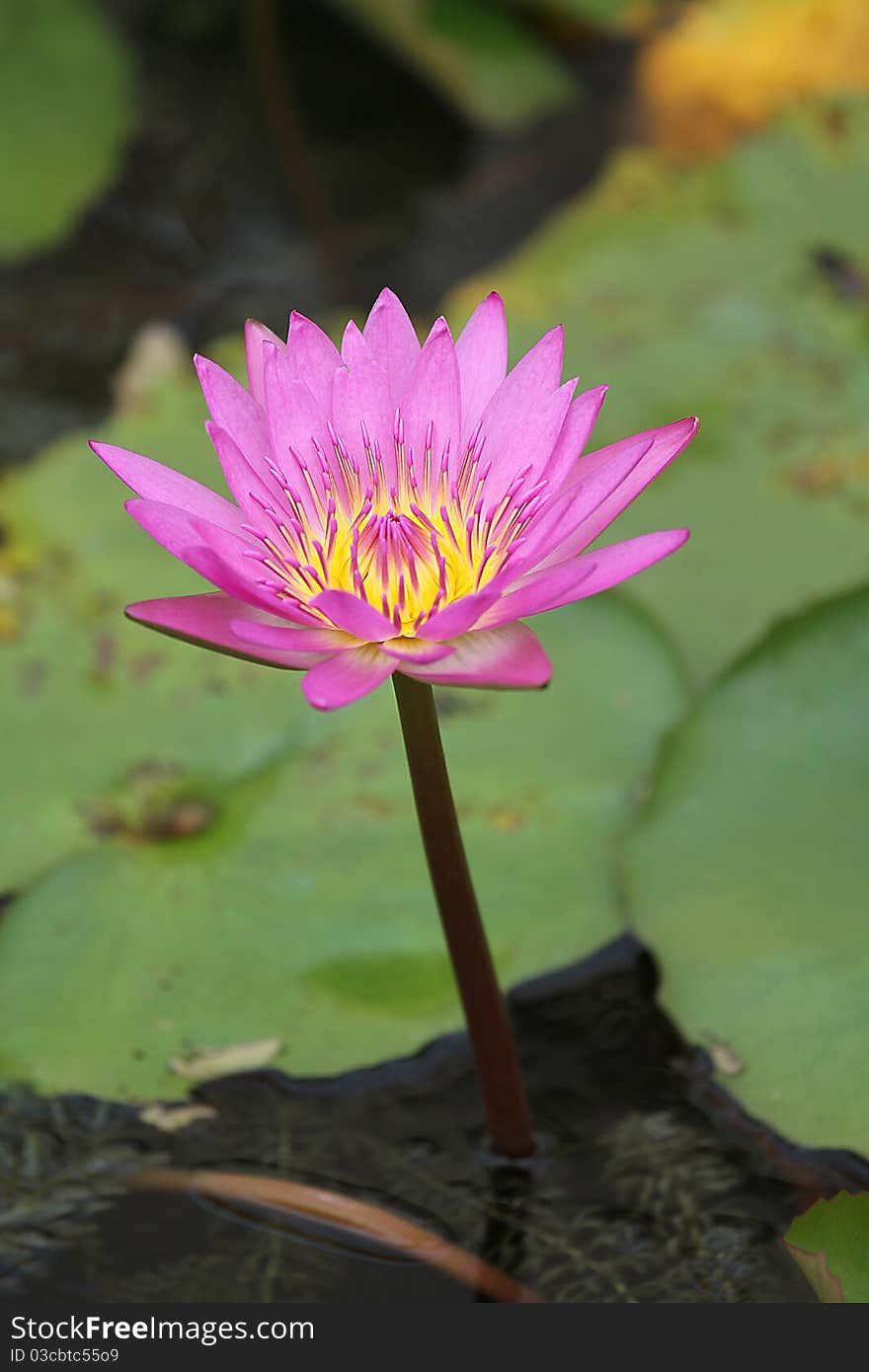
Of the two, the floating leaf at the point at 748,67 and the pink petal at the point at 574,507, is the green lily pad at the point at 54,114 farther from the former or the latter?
the pink petal at the point at 574,507

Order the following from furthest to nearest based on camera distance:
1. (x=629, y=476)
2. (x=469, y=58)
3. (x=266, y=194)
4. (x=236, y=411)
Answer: (x=469, y=58)
(x=266, y=194)
(x=236, y=411)
(x=629, y=476)

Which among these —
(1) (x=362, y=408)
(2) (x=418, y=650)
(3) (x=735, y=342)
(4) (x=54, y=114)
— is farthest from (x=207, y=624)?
(4) (x=54, y=114)

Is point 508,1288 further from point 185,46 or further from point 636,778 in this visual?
point 185,46

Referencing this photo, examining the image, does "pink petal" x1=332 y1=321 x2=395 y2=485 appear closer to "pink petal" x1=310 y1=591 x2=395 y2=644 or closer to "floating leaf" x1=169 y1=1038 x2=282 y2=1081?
"pink petal" x1=310 y1=591 x2=395 y2=644

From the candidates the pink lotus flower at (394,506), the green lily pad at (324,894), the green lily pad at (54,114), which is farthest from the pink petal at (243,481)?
the green lily pad at (54,114)

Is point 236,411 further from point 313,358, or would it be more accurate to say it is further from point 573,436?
point 573,436

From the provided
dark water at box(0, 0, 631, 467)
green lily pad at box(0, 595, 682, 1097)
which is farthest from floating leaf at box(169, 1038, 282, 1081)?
dark water at box(0, 0, 631, 467)
